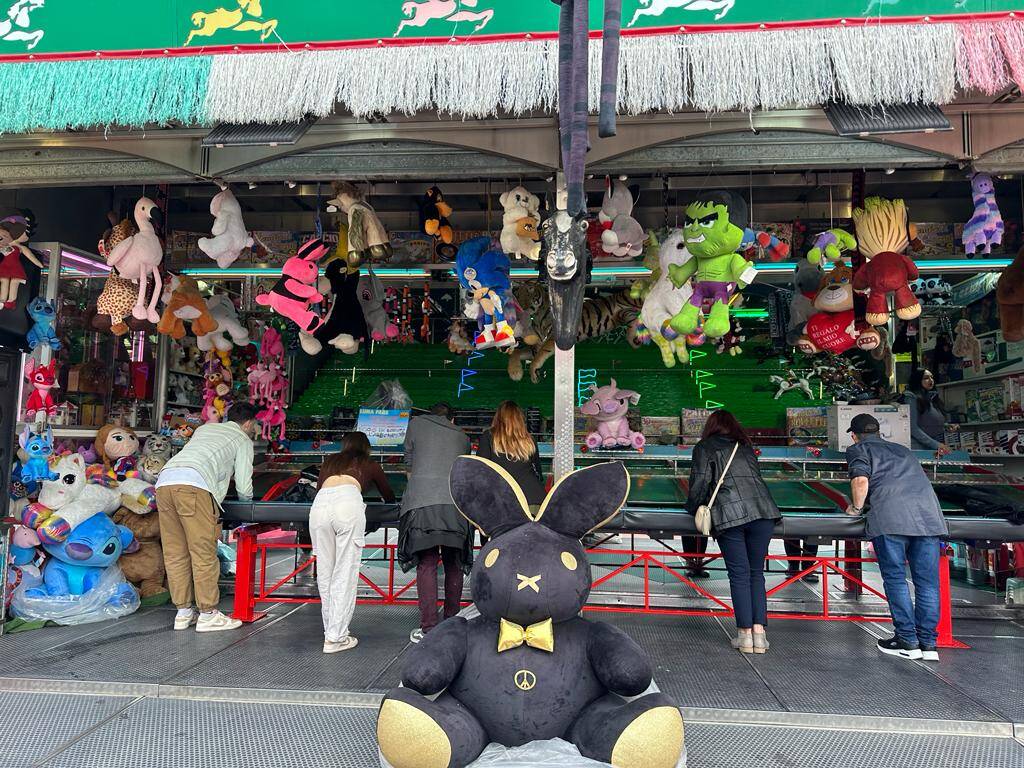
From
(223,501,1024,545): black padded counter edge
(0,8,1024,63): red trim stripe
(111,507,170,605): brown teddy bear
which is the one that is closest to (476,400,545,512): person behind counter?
(223,501,1024,545): black padded counter edge

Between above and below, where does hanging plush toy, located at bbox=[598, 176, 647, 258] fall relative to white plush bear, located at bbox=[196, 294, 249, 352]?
above

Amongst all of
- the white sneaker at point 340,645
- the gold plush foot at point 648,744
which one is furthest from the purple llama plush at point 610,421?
the gold plush foot at point 648,744

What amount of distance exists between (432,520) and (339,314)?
7.19ft

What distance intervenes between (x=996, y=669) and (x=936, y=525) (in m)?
0.87

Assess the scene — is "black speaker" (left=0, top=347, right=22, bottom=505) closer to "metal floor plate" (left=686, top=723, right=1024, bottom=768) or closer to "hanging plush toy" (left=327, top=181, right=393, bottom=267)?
"hanging plush toy" (left=327, top=181, right=393, bottom=267)

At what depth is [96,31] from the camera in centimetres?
389

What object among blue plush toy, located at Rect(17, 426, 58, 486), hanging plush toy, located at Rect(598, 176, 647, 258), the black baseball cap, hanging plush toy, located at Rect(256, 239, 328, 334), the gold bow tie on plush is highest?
hanging plush toy, located at Rect(598, 176, 647, 258)

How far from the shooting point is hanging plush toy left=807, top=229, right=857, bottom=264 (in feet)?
15.6

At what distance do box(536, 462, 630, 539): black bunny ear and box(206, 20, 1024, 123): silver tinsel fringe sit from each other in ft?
6.30

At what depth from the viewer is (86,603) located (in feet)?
16.4

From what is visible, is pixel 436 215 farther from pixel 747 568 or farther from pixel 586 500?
pixel 747 568

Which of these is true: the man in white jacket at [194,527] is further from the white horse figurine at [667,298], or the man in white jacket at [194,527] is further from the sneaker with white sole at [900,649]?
the sneaker with white sole at [900,649]

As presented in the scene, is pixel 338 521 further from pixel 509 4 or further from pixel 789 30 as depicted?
pixel 789 30

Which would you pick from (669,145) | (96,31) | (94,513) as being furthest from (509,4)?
(94,513)
